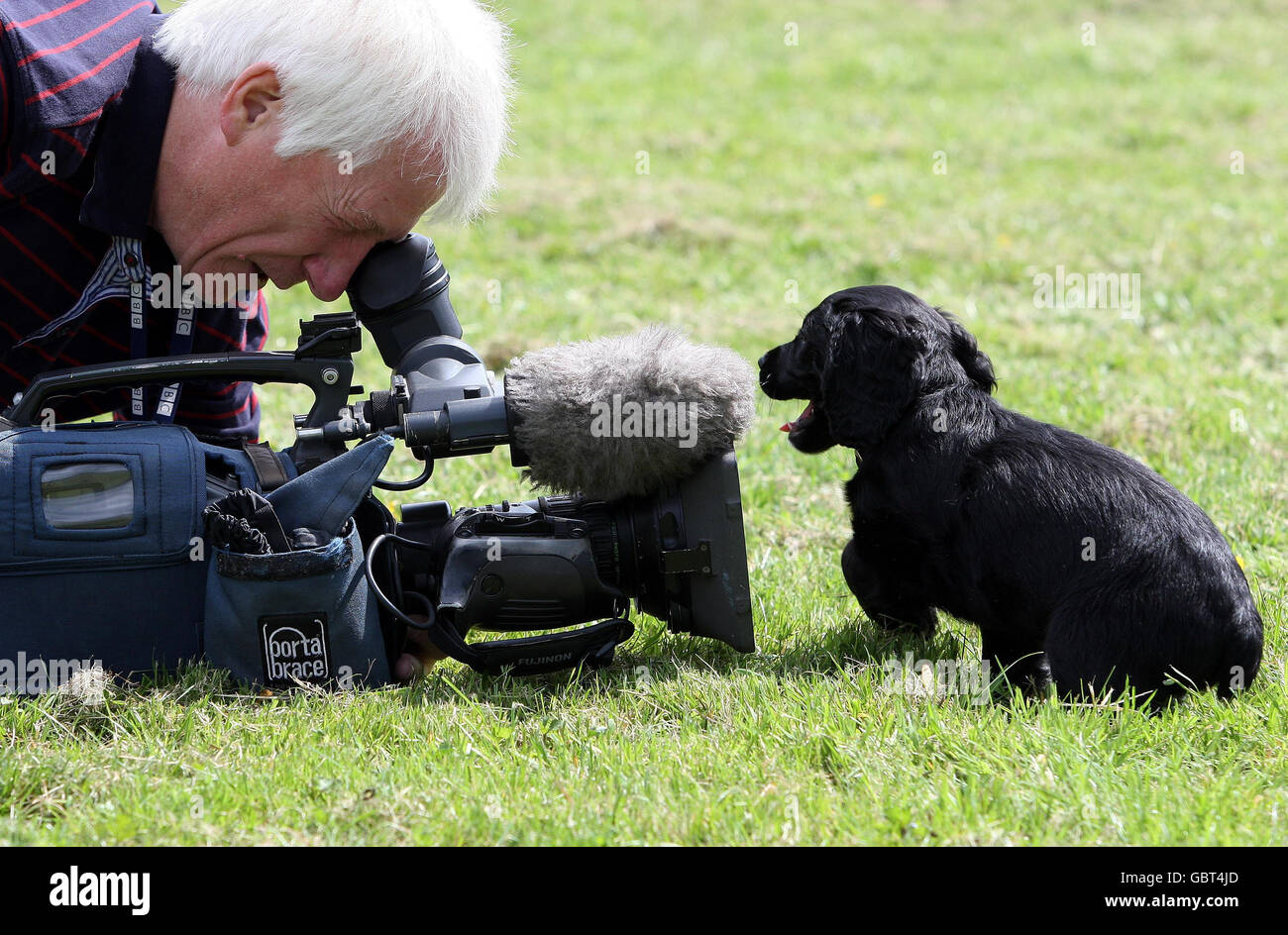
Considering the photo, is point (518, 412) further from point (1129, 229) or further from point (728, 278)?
point (1129, 229)

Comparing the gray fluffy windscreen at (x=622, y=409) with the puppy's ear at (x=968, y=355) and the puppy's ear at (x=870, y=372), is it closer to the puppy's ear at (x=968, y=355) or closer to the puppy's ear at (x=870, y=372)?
the puppy's ear at (x=870, y=372)

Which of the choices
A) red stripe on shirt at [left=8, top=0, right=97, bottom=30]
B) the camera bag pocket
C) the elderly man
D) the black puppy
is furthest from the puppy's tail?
red stripe on shirt at [left=8, top=0, right=97, bottom=30]

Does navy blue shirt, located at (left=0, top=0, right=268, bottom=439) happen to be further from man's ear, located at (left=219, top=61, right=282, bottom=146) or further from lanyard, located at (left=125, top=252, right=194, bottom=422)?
man's ear, located at (left=219, top=61, right=282, bottom=146)

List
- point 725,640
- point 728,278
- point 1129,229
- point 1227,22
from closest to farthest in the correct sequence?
point 725,640 < point 728,278 < point 1129,229 < point 1227,22

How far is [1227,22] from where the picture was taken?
12672mm

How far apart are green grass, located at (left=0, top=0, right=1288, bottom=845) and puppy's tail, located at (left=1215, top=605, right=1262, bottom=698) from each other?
0.04m

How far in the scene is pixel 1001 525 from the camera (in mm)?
2814

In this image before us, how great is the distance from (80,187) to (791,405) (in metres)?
2.79

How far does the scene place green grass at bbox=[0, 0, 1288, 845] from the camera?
2.24m

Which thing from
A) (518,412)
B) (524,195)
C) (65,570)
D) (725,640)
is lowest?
(725,640)

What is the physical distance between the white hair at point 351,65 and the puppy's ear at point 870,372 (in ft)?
3.21

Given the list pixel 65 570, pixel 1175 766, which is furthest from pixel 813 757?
pixel 65 570

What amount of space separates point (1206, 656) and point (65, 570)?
2.26m

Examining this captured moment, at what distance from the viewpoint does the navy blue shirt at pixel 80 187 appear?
2.56 m
